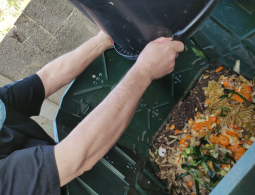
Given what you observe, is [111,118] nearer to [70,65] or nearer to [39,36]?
[70,65]

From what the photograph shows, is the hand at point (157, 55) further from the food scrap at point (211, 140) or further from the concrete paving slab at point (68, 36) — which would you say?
the concrete paving slab at point (68, 36)

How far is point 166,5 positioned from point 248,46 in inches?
24.0

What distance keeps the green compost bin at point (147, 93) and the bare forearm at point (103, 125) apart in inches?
14.4

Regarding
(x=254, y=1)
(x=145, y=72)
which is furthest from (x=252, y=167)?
(x=254, y=1)

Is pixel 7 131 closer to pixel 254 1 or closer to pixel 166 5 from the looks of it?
pixel 166 5

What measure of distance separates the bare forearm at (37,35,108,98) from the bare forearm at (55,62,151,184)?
1.37 ft

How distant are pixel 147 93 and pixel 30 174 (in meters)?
0.85

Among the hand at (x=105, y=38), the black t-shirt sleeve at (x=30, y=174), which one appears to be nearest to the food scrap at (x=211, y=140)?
the hand at (x=105, y=38)

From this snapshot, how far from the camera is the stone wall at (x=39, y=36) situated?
4.90 ft

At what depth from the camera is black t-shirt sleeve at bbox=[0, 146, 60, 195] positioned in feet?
1.85

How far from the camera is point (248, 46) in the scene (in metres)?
0.93

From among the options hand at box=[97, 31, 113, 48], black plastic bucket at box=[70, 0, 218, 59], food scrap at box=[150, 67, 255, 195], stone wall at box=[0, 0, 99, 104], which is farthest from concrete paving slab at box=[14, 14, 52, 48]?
food scrap at box=[150, 67, 255, 195]

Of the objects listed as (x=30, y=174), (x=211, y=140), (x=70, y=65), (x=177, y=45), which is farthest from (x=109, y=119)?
(x=211, y=140)

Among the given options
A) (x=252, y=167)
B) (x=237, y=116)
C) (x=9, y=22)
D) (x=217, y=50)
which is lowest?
(x=9, y=22)
